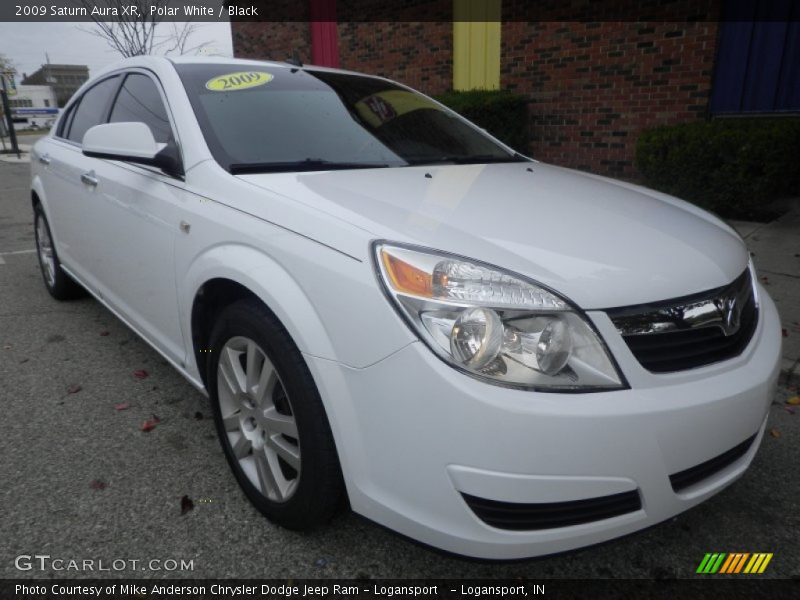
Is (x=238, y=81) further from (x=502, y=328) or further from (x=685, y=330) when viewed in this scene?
(x=685, y=330)

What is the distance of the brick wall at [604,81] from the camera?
694 centimetres

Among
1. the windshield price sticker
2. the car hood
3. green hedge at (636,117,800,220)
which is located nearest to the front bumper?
the car hood

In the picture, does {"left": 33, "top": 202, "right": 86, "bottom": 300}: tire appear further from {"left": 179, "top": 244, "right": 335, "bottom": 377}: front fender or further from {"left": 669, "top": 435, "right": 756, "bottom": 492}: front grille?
{"left": 669, "top": 435, "right": 756, "bottom": 492}: front grille

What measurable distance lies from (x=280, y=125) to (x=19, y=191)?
11.3 m

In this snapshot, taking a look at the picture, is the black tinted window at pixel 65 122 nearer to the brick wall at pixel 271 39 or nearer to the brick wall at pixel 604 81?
the brick wall at pixel 604 81

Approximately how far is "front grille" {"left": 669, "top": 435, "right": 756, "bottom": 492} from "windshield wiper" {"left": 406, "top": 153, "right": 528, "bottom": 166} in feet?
5.07

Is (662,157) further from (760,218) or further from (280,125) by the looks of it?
(280,125)

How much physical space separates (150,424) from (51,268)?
232 cm

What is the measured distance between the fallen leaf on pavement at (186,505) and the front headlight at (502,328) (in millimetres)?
1241

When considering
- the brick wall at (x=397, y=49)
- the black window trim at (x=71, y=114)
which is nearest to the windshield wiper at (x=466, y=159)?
the black window trim at (x=71, y=114)

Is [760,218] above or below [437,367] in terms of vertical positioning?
below

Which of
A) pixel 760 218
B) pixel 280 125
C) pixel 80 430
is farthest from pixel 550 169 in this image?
pixel 760 218

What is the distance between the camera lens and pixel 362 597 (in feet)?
5.81

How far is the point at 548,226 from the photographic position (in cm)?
179
